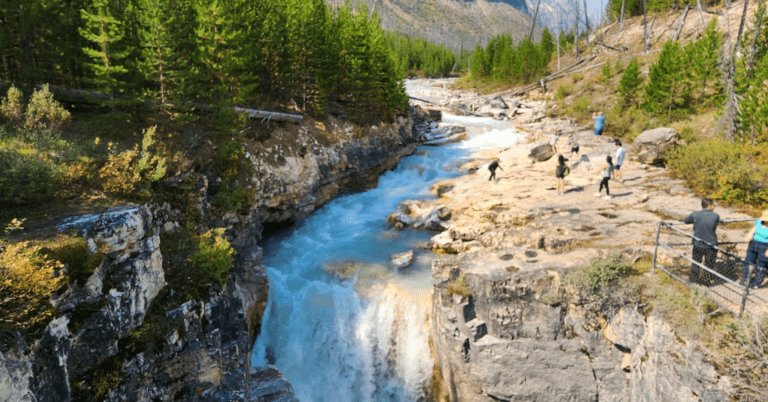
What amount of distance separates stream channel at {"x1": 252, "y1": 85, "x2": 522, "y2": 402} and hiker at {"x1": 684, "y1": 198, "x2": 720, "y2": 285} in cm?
910

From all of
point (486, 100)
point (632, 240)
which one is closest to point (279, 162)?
point (632, 240)

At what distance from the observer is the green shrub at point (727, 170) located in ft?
54.7

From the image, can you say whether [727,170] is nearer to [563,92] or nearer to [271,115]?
[271,115]

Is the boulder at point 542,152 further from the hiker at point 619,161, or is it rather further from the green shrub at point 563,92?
the green shrub at point 563,92

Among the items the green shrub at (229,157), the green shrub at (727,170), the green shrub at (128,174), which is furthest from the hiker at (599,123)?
the green shrub at (128,174)

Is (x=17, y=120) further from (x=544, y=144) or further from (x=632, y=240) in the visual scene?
(x=544, y=144)

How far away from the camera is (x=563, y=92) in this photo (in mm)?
51750

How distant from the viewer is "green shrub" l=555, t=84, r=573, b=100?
51381mm

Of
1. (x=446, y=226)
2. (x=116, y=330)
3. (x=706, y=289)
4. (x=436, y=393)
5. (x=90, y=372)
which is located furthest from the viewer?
(x=446, y=226)

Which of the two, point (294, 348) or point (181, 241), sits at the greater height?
point (181, 241)

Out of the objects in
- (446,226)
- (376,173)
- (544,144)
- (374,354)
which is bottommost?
(374,354)

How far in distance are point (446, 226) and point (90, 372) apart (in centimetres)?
1707


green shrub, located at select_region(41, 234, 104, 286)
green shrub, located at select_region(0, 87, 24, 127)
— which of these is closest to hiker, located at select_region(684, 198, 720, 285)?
green shrub, located at select_region(41, 234, 104, 286)

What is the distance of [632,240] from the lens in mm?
14602
